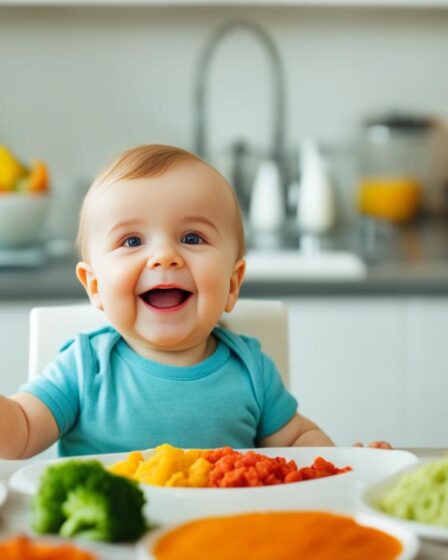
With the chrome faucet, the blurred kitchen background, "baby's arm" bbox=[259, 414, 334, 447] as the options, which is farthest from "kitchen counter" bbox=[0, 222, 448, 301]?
"baby's arm" bbox=[259, 414, 334, 447]

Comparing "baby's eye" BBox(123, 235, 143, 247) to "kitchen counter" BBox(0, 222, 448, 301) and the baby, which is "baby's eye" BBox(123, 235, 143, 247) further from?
"kitchen counter" BBox(0, 222, 448, 301)

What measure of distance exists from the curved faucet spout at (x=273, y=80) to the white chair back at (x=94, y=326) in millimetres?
1559

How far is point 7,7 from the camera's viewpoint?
3145 mm

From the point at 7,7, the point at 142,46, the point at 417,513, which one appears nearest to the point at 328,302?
the point at 142,46

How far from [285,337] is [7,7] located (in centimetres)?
179

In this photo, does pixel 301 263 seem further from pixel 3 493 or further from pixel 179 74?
pixel 3 493

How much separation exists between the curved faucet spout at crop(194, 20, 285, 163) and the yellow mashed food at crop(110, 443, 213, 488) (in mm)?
2146

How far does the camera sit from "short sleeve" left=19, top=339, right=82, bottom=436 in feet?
4.50

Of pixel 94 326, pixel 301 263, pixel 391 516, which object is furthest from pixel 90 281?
pixel 301 263

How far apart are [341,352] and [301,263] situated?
409mm

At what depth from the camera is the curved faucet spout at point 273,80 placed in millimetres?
3188

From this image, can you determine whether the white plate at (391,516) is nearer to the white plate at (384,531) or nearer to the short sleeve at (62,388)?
the white plate at (384,531)

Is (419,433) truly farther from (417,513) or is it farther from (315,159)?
(417,513)

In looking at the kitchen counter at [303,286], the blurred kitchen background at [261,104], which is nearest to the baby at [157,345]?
the kitchen counter at [303,286]
